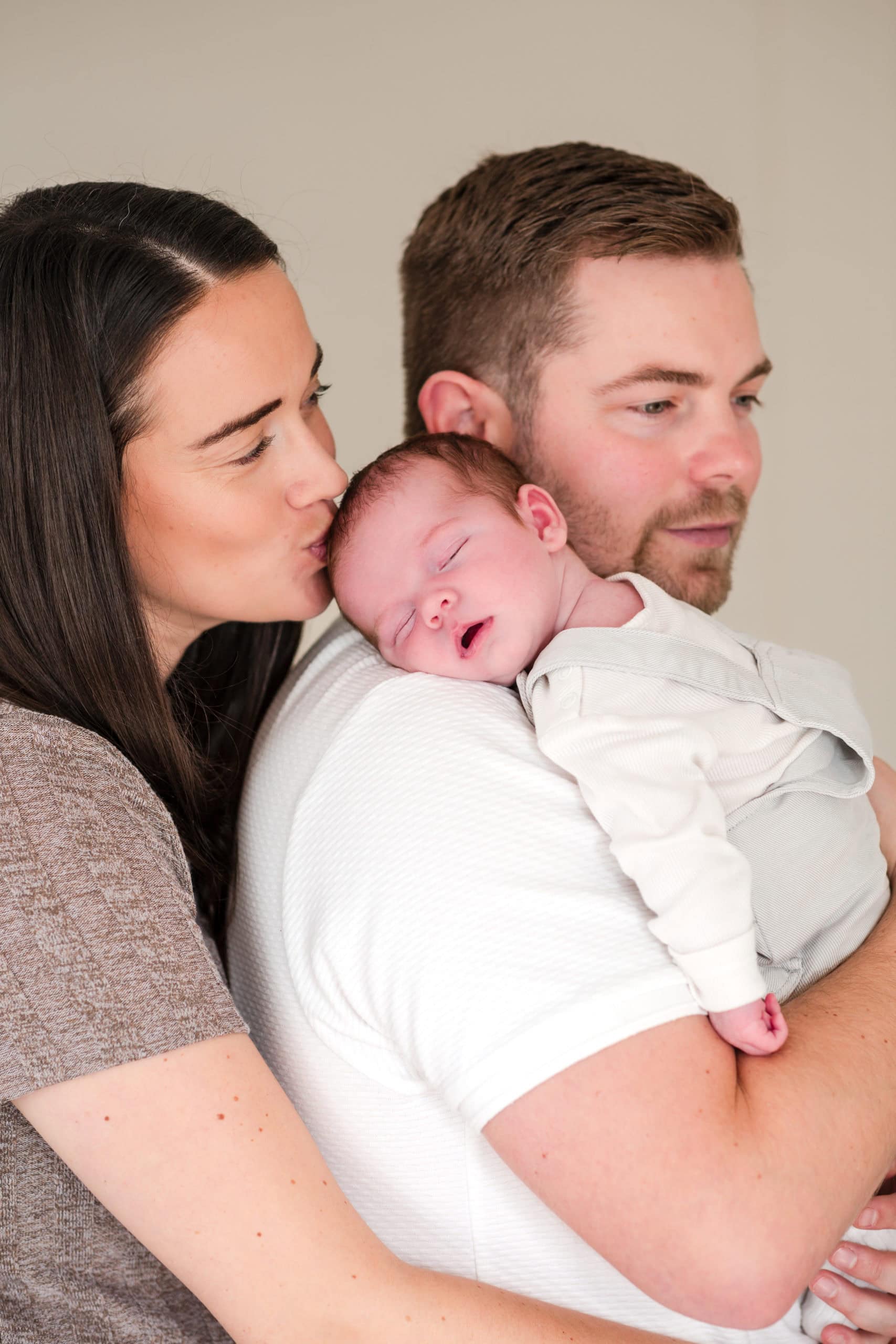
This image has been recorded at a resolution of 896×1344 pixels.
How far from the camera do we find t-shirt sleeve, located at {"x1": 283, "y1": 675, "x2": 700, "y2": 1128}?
1037 millimetres

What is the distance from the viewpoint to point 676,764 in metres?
1.21

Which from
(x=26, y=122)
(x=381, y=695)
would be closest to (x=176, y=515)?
(x=381, y=695)

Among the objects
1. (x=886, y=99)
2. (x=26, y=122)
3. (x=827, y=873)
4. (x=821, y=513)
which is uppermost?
(x=886, y=99)

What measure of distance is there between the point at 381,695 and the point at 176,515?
0.39m

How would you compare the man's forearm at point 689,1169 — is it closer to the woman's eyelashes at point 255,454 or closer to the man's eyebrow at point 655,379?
the woman's eyelashes at point 255,454

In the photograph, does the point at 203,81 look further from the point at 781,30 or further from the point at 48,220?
the point at 48,220

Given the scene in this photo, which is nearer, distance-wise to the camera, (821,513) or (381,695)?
(381,695)

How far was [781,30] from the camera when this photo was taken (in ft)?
12.9

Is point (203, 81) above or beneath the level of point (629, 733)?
above

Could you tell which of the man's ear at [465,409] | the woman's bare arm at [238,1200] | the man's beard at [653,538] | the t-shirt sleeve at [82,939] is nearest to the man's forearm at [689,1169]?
the woman's bare arm at [238,1200]

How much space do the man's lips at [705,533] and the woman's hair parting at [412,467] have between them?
1.61ft

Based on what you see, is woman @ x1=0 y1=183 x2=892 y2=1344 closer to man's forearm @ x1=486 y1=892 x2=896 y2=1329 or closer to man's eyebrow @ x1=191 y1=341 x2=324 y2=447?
man's eyebrow @ x1=191 y1=341 x2=324 y2=447

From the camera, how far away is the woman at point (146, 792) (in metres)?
1.08

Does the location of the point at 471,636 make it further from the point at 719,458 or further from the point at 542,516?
the point at 719,458
